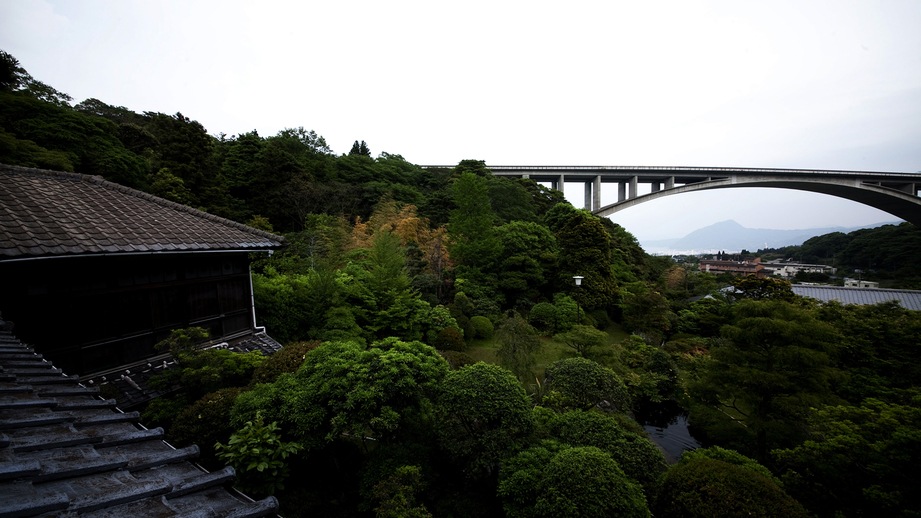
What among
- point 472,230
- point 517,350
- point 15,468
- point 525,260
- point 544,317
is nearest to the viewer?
point 15,468

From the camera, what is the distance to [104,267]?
17.3ft

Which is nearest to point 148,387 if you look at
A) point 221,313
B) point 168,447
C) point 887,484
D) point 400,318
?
point 221,313

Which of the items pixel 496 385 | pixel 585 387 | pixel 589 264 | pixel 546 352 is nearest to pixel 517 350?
pixel 585 387

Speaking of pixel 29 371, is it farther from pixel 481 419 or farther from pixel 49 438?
pixel 481 419

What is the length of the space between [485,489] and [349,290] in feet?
23.3

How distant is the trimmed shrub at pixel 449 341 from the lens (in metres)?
12.0

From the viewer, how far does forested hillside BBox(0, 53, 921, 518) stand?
448 cm

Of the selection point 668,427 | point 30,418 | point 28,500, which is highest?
point 28,500

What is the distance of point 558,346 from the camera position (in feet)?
42.5

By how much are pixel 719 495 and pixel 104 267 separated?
31.1ft

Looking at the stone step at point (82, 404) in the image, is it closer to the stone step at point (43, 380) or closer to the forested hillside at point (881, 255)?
the stone step at point (43, 380)

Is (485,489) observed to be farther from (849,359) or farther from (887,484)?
(849,359)

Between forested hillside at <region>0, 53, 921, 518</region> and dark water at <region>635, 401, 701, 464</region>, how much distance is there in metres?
0.18

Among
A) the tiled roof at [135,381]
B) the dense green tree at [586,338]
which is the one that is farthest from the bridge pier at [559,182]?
the tiled roof at [135,381]
